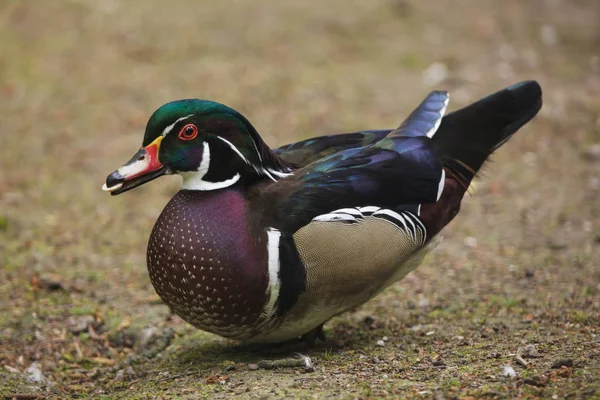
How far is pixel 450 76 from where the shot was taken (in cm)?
830

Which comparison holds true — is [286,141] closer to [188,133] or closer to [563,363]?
[188,133]

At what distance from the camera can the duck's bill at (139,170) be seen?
3666mm

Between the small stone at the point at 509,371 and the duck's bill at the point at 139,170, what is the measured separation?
167cm

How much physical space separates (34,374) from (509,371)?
2.23 metres

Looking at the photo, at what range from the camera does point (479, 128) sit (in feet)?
14.4

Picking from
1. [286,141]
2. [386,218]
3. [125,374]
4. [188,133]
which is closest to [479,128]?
[386,218]

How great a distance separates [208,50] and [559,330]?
5602 mm

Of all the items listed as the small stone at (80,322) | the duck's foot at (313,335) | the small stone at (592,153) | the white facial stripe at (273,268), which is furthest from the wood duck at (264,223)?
the small stone at (592,153)

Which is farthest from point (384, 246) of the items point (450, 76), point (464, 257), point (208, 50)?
point (208, 50)

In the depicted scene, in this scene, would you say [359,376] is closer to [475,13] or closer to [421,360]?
[421,360]

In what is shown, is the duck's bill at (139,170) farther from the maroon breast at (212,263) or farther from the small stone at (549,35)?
the small stone at (549,35)

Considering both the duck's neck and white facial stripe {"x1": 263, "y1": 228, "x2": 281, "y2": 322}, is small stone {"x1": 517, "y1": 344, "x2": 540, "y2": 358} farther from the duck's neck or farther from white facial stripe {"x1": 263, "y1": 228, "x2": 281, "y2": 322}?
the duck's neck

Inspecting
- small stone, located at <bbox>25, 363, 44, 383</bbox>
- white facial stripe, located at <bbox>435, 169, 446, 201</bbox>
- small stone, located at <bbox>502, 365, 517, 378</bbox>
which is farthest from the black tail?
small stone, located at <bbox>25, 363, 44, 383</bbox>

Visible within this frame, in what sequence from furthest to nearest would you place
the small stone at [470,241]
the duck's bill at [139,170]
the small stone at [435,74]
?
1. the small stone at [435,74]
2. the small stone at [470,241]
3. the duck's bill at [139,170]
